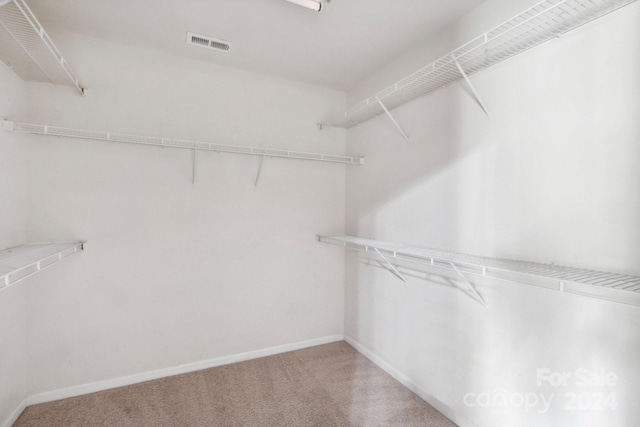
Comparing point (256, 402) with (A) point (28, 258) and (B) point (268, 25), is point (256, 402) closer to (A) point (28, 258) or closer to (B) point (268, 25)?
(A) point (28, 258)

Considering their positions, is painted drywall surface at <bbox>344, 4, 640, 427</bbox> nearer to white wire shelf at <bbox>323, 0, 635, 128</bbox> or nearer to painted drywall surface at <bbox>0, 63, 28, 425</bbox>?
white wire shelf at <bbox>323, 0, 635, 128</bbox>

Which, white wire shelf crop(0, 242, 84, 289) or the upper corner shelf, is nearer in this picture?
white wire shelf crop(0, 242, 84, 289)

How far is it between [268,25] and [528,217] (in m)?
1.78

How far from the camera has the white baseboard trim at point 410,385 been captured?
68.0 inches

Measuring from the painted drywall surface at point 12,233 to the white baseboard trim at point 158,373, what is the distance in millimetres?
109

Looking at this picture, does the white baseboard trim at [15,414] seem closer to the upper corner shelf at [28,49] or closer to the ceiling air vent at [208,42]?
the upper corner shelf at [28,49]

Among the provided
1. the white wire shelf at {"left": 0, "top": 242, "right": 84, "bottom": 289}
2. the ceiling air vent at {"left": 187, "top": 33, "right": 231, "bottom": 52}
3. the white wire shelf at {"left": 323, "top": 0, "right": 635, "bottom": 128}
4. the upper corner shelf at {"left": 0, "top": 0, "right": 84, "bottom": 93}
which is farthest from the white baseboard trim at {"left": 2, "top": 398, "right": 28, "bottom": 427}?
the white wire shelf at {"left": 323, "top": 0, "right": 635, "bottom": 128}

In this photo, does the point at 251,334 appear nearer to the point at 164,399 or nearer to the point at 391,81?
the point at 164,399

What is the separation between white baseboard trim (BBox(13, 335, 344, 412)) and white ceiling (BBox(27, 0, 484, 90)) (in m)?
2.29

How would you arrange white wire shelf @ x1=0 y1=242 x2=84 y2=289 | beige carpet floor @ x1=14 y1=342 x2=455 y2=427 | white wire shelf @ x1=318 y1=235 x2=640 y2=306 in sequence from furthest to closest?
beige carpet floor @ x1=14 y1=342 x2=455 y2=427 → white wire shelf @ x1=0 y1=242 x2=84 y2=289 → white wire shelf @ x1=318 y1=235 x2=640 y2=306

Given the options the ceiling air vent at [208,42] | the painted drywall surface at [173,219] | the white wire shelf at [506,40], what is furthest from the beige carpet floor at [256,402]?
the ceiling air vent at [208,42]

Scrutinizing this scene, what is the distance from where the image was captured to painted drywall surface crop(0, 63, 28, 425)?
164 cm

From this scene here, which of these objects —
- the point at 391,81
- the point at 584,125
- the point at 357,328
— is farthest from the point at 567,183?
the point at 357,328

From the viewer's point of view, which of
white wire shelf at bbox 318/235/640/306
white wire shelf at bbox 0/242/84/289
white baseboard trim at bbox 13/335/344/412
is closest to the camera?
white wire shelf at bbox 318/235/640/306
